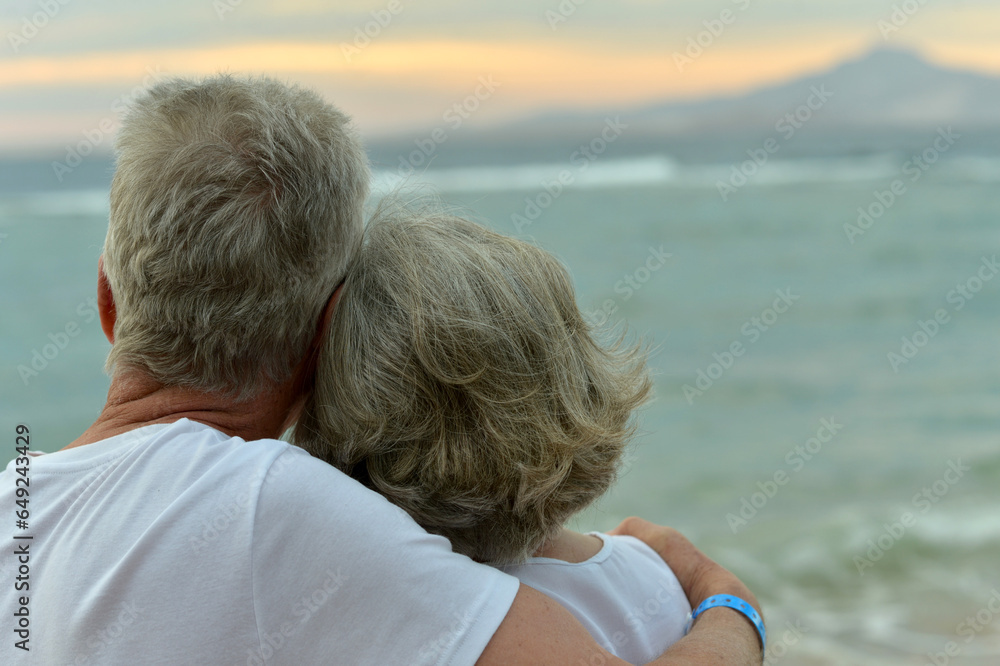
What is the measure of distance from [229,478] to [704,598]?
110 cm

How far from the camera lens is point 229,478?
3.81 feet

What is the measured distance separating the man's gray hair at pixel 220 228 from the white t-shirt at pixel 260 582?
0.95ft

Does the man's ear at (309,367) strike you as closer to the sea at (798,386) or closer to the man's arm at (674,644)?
the sea at (798,386)

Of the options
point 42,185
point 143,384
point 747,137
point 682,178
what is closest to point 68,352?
point 143,384

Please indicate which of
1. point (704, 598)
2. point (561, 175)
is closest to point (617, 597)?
point (704, 598)

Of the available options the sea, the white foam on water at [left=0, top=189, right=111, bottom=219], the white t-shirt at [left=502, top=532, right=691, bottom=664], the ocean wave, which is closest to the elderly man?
the white t-shirt at [left=502, top=532, right=691, bottom=664]

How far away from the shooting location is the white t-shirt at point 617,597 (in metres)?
1.57

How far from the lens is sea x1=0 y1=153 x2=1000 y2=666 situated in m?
4.43

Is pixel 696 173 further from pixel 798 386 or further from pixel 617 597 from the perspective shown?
pixel 617 597

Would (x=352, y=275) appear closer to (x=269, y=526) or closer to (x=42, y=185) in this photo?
(x=269, y=526)

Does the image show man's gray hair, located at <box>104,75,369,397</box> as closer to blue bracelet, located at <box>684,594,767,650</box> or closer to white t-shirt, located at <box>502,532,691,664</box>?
white t-shirt, located at <box>502,532,691,664</box>

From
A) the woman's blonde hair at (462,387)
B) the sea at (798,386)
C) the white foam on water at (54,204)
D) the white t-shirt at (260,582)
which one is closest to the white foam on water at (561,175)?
the sea at (798,386)

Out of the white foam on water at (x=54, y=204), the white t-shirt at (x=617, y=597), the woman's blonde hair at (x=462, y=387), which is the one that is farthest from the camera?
the white foam on water at (x=54, y=204)

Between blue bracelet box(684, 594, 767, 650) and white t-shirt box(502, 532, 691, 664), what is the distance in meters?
0.03
